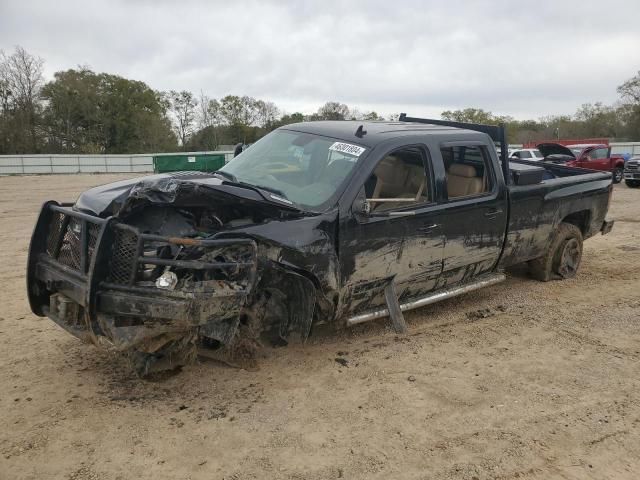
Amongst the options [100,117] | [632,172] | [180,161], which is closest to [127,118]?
[100,117]

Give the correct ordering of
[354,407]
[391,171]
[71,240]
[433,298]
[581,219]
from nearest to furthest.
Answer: [354,407], [71,240], [391,171], [433,298], [581,219]

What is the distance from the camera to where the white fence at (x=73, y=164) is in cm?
3306

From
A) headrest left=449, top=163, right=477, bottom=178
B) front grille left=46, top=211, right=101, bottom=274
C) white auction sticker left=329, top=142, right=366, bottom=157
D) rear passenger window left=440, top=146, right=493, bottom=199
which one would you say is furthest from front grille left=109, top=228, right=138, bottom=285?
headrest left=449, top=163, right=477, bottom=178

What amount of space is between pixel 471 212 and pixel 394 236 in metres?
Result: 1.06

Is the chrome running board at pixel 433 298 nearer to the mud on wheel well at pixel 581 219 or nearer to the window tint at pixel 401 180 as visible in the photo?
the window tint at pixel 401 180

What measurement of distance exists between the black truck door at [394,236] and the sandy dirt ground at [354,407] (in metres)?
0.57

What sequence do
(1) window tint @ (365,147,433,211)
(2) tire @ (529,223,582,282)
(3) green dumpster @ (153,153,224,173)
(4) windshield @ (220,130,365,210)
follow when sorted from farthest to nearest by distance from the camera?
(3) green dumpster @ (153,153,224,173)
(2) tire @ (529,223,582,282)
(1) window tint @ (365,147,433,211)
(4) windshield @ (220,130,365,210)

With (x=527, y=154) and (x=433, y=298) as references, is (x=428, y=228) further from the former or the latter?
(x=527, y=154)

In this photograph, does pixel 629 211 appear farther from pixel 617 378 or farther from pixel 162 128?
pixel 162 128

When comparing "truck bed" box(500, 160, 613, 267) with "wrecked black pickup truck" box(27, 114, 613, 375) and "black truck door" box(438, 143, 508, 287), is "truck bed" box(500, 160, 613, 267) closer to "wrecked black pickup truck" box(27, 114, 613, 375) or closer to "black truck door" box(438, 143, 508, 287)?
"wrecked black pickup truck" box(27, 114, 613, 375)

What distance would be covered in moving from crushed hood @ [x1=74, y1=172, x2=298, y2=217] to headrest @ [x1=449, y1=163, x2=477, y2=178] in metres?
1.92

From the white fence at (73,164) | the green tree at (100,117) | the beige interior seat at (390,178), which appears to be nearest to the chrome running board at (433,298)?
the beige interior seat at (390,178)

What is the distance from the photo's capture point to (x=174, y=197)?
358cm

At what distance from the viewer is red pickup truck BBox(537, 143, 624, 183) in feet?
66.9
